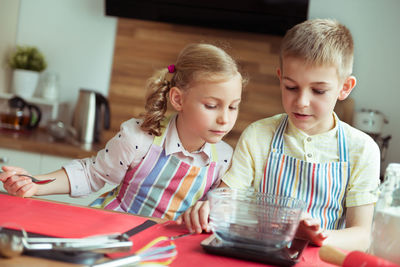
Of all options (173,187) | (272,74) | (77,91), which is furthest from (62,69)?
(173,187)

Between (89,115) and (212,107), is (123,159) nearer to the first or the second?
(212,107)

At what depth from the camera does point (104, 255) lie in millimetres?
716

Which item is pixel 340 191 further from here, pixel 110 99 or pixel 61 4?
pixel 61 4

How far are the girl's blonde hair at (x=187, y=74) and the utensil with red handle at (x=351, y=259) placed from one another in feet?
1.96

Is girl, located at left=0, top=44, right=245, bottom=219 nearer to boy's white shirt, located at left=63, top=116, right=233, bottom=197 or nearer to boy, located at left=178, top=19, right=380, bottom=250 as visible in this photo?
boy's white shirt, located at left=63, top=116, right=233, bottom=197

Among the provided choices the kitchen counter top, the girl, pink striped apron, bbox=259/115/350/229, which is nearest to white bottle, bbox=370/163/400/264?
pink striped apron, bbox=259/115/350/229

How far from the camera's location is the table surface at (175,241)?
26.7 inches

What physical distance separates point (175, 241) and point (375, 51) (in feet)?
7.19

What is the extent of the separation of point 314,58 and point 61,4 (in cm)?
214

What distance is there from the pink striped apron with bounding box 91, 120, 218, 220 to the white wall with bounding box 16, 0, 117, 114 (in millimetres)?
1633

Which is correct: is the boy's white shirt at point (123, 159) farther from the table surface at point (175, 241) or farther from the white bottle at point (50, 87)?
the white bottle at point (50, 87)

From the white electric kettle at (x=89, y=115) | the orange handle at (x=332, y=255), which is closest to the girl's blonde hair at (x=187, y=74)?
the orange handle at (x=332, y=255)

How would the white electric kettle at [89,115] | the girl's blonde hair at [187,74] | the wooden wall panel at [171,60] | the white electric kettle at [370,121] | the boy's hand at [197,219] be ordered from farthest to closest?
the wooden wall panel at [171,60] → the white electric kettle at [89,115] → the white electric kettle at [370,121] → the girl's blonde hair at [187,74] → the boy's hand at [197,219]

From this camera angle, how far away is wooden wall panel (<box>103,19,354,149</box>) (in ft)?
9.04
